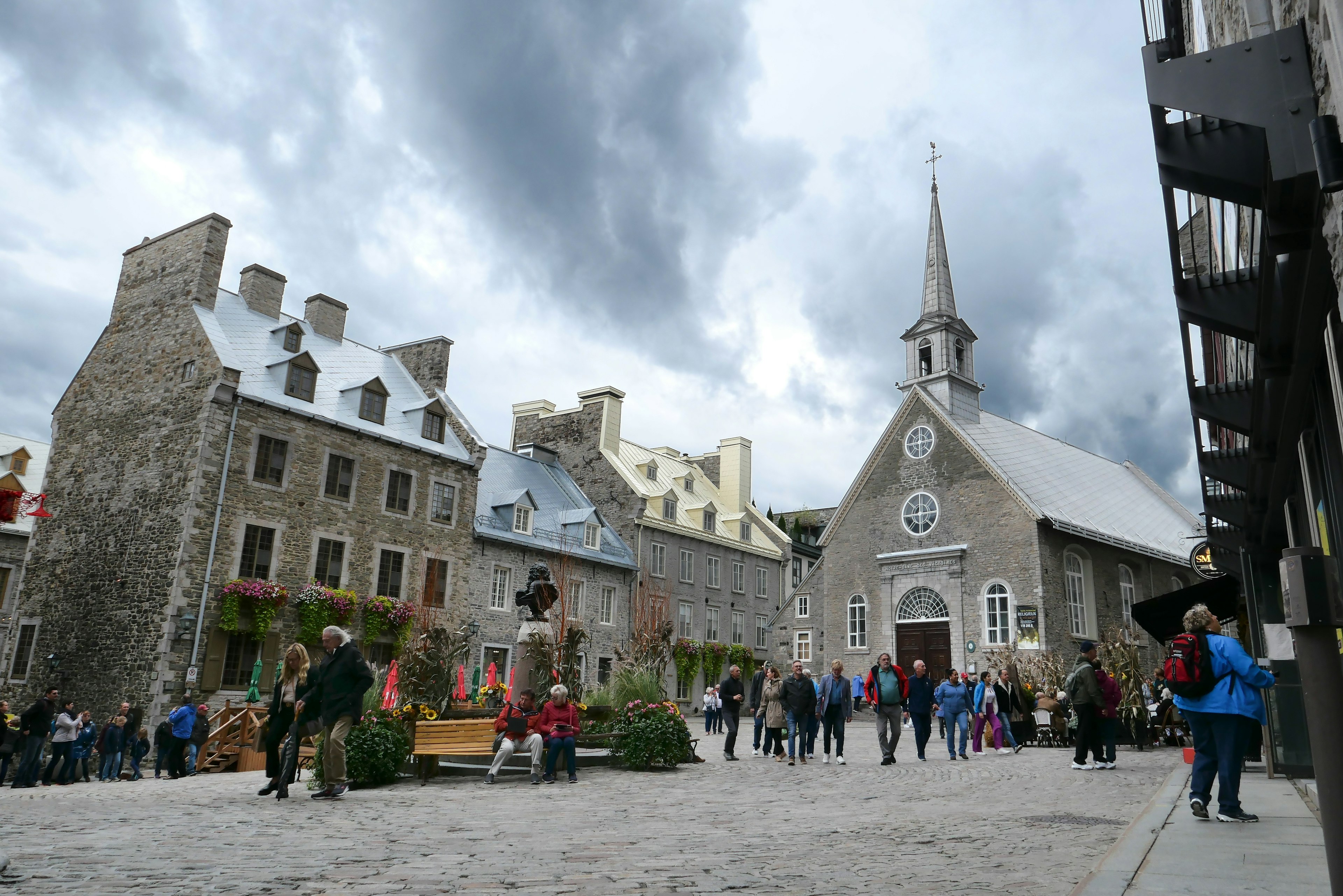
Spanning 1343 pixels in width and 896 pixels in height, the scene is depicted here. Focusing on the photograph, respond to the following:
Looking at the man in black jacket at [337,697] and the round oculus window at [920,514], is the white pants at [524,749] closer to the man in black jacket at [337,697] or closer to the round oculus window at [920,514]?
the man in black jacket at [337,697]

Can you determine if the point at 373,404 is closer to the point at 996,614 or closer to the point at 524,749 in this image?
the point at 524,749

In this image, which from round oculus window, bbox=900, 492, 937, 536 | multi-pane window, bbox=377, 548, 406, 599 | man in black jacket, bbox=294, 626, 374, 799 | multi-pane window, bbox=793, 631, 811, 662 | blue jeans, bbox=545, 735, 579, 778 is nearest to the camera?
man in black jacket, bbox=294, 626, 374, 799

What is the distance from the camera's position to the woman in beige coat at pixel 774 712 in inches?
640

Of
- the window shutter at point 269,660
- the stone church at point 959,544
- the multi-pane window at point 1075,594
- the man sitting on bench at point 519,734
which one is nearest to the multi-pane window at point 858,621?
the stone church at point 959,544

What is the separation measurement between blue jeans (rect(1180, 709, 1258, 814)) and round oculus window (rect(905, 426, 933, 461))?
1073 inches

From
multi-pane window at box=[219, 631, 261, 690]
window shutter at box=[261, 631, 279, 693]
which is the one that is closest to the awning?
window shutter at box=[261, 631, 279, 693]

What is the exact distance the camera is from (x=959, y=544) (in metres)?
31.9

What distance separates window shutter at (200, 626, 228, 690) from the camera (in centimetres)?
2369

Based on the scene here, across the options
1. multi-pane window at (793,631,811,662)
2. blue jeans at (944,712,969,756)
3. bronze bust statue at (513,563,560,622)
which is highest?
multi-pane window at (793,631,811,662)

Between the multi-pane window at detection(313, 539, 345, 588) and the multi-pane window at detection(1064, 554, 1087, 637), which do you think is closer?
the multi-pane window at detection(313, 539, 345, 588)

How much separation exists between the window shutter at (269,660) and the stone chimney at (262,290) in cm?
1099

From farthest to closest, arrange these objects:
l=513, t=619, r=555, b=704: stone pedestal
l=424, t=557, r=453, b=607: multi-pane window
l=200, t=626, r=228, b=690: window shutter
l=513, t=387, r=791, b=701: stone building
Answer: l=513, t=387, r=791, b=701: stone building → l=424, t=557, r=453, b=607: multi-pane window → l=200, t=626, r=228, b=690: window shutter → l=513, t=619, r=555, b=704: stone pedestal

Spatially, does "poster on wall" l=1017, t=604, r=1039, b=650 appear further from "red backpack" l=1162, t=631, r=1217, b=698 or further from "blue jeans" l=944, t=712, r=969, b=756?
"red backpack" l=1162, t=631, r=1217, b=698

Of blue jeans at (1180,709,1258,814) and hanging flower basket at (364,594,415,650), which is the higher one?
hanging flower basket at (364,594,415,650)
